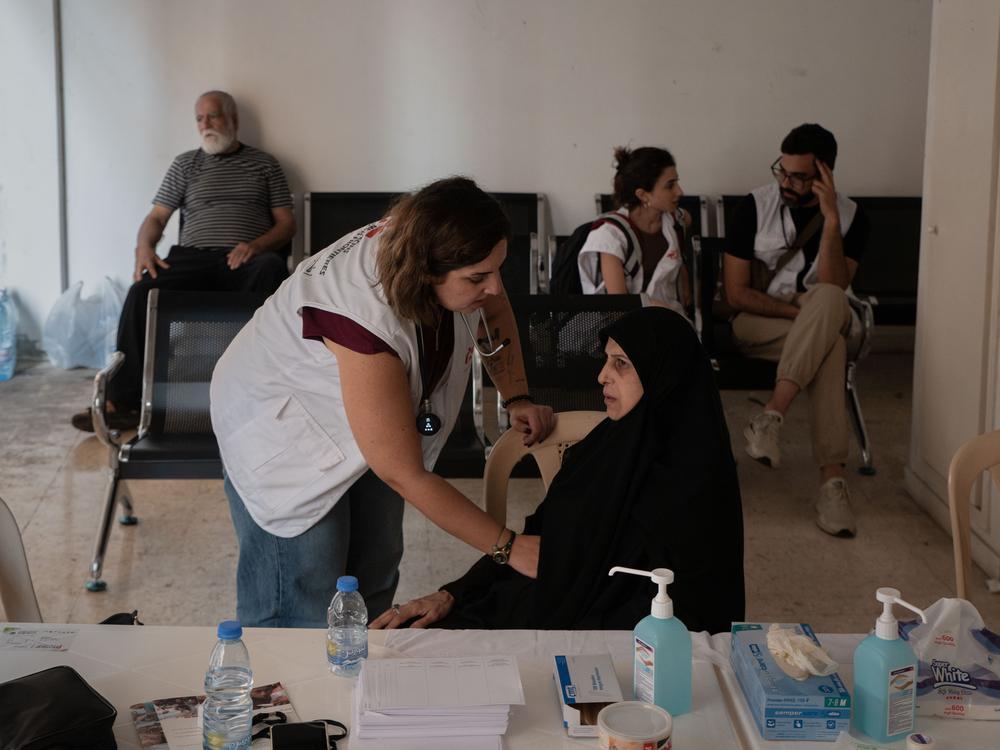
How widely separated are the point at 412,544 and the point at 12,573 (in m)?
1.94

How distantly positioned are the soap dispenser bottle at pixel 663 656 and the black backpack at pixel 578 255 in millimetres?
2974

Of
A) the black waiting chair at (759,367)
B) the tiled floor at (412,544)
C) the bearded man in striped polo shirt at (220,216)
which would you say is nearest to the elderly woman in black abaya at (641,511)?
the tiled floor at (412,544)

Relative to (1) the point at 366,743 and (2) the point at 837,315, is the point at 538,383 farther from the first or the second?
(1) the point at 366,743

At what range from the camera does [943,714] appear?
1655mm

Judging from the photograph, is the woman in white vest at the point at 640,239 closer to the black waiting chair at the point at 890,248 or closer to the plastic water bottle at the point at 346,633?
the black waiting chair at the point at 890,248

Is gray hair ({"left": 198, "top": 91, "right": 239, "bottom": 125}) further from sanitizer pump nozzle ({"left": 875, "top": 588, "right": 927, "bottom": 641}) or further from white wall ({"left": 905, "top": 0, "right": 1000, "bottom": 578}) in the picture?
sanitizer pump nozzle ({"left": 875, "top": 588, "right": 927, "bottom": 641})

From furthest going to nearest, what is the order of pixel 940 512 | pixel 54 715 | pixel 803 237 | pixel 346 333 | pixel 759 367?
pixel 803 237
pixel 759 367
pixel 940 512
pixel 346 333
pixel 54 715

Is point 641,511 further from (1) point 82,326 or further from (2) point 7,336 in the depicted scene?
(2) point 7,336

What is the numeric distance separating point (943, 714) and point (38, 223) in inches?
227

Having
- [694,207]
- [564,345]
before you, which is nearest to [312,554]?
[564,345]

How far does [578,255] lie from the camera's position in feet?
15.3

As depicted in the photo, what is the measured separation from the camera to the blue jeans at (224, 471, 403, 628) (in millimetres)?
2334

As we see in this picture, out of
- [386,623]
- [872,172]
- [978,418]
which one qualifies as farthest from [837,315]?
[386,623]

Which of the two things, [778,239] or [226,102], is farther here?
[226,102]
